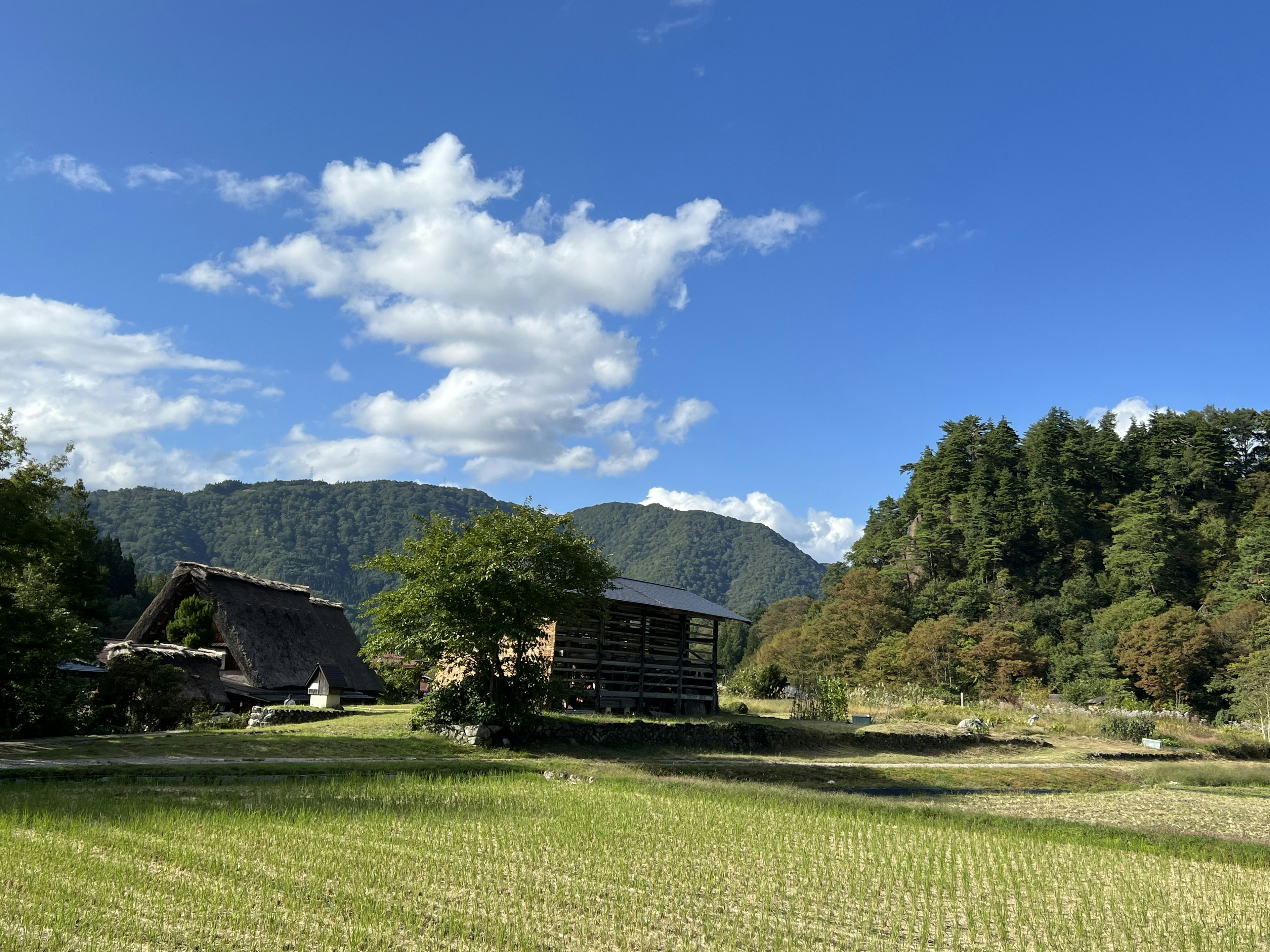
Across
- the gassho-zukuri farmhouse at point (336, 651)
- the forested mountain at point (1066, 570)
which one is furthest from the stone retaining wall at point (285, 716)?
the forested mountain at point (1066, 570)

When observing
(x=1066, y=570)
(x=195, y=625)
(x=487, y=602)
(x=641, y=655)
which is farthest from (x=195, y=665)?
(x=1066, y=570)

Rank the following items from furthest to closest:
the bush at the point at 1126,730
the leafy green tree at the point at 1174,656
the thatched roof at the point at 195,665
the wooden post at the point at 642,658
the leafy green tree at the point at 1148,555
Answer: the leafy green tree at the point at 1148,555 → the leafy green tree at the point at 1174,656 → the bush at the point at 1126,730 → the wooden post at the point at 642,658 → the thatched roof at the point at 195,665

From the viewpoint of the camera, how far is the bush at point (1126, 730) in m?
35.4

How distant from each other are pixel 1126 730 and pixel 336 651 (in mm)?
35050

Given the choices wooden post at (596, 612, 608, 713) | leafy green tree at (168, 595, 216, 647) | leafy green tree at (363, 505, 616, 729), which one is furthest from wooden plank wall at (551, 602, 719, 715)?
leafy green tree at (168, 595, 216, 647)

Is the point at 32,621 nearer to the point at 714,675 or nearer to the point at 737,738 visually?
the point at 737,738

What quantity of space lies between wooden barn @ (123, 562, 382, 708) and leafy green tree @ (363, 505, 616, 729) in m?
10.2

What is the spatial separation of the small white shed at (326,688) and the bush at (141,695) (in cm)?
479

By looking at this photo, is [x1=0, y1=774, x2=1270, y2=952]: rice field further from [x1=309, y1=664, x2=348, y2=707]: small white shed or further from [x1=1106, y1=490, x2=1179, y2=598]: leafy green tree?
[x1=1106, y1=490, x2=1179, y2=598]: leafy green tree

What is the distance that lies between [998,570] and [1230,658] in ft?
76.1

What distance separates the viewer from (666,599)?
3120 centimetres

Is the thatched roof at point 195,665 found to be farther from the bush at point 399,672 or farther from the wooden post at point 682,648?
the wooden post at point 682,648

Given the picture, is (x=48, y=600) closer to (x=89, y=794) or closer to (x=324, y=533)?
(x=89, y=794)

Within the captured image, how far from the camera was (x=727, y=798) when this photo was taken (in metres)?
13.9
